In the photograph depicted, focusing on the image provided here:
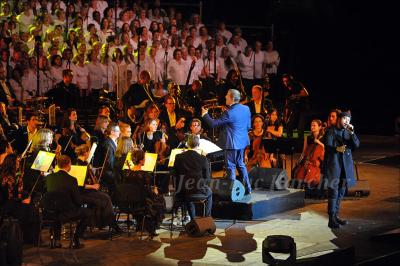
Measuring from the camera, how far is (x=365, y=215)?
14.1 metres

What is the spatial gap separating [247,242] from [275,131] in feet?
16.7

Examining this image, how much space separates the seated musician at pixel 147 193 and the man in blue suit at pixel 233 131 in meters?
1.63

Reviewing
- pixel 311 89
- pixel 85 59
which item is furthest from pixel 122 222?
pixel 311 89

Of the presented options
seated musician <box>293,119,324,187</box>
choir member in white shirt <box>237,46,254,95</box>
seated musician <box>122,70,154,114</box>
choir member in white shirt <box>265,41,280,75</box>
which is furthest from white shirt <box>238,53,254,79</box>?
seated musician <box>293,119,324,187</box>

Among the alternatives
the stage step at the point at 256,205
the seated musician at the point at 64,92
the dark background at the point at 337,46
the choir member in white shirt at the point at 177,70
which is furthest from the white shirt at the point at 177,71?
the stage step at the point at 256,205

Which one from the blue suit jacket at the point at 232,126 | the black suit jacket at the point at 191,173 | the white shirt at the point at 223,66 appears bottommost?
the black suit jacket at the point at 191,173

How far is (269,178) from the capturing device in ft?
48.2

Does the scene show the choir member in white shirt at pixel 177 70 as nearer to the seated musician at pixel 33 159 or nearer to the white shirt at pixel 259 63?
the white shirt at pixel 259 63

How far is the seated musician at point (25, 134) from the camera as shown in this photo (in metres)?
14.4

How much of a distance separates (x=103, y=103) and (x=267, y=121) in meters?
3.85

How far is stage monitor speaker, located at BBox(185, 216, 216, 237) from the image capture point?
12.1 metres

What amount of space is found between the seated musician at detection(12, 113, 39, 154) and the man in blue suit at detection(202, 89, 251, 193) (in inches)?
126

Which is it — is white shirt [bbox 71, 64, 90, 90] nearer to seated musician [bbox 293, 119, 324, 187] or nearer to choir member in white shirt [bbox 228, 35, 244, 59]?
choir member in white shirt [bbox 228, 35, 244, 59]

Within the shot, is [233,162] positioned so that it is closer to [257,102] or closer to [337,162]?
[337,162]
